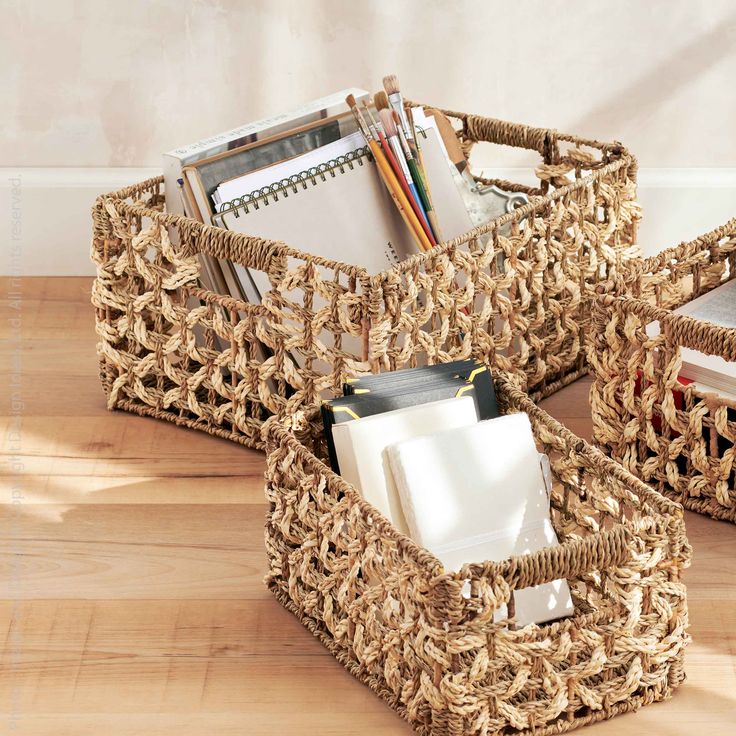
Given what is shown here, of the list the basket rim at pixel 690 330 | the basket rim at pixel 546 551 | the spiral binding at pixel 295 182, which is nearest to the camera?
the basket rim at pixel 546 551

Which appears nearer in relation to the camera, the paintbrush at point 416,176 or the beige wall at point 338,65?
the paintbrush at point 416,176

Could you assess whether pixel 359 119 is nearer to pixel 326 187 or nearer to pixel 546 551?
pixel 326 187

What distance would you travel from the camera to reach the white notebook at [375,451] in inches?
38.4

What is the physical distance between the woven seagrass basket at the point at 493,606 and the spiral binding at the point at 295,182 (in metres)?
0.34

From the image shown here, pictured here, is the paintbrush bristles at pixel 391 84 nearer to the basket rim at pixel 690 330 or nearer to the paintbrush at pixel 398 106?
the paintbrush at pixel 398 106

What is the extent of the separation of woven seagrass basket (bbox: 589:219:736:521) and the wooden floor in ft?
0.18

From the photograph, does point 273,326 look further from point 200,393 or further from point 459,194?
point 459,194

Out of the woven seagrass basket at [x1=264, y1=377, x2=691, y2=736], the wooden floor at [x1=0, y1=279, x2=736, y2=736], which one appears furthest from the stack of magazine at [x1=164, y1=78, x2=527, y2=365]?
the woven seagrass basket at [x1=264, y1=377, x2=691, y2=736]

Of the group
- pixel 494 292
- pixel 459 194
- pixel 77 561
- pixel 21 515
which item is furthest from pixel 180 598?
pixel 459 194

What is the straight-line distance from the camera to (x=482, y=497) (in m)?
0.98

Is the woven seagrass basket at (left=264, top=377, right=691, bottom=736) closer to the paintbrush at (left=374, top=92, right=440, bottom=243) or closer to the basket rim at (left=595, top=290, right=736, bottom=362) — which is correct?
the basket rim at (left=595, top=290, right=736, bottom=362)

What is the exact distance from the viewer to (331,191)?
1301 millimetres

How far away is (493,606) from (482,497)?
0.16 m

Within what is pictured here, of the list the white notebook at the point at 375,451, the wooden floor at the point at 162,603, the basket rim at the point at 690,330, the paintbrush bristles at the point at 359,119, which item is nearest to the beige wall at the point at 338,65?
the paintbrush bristles at the point at 359,119
